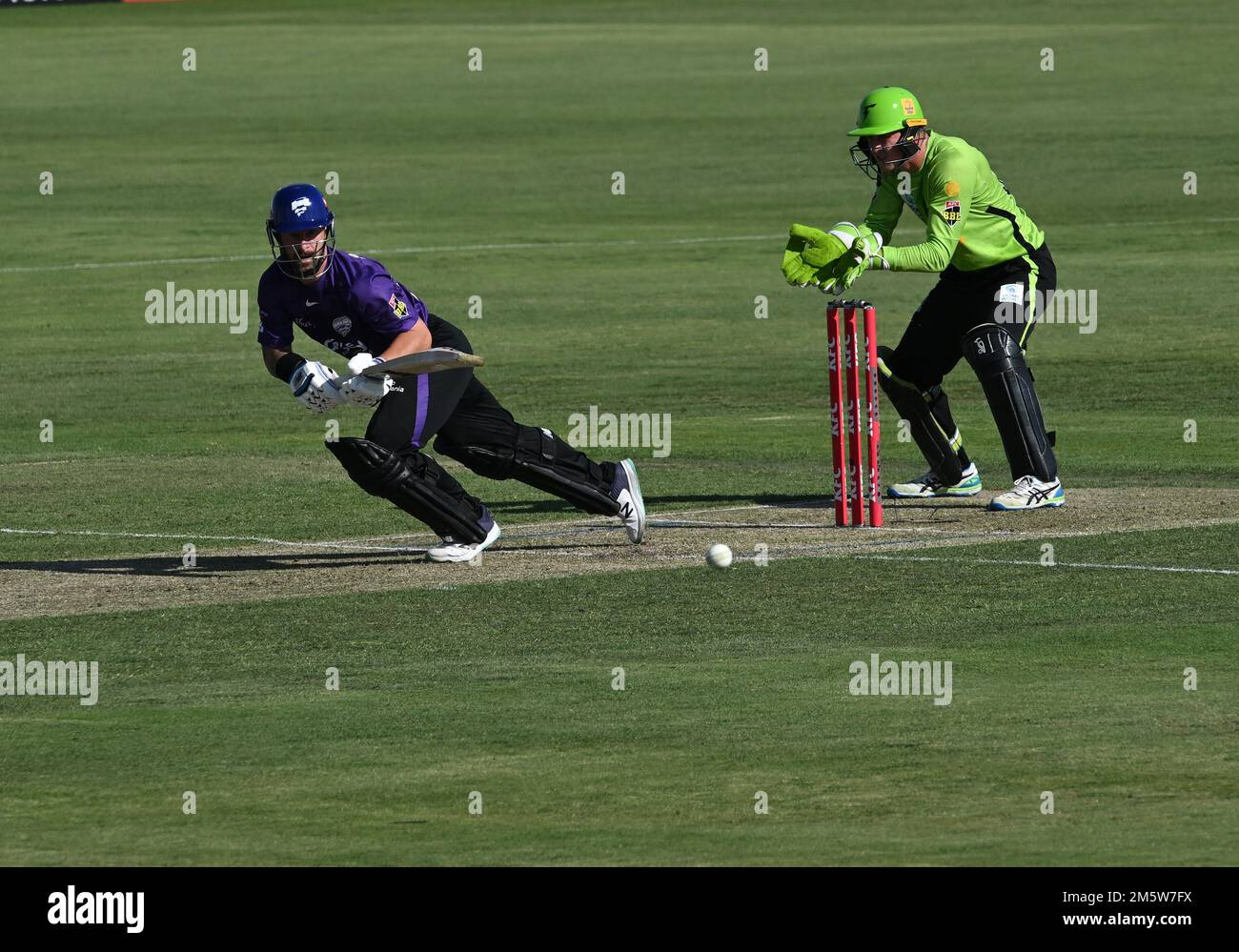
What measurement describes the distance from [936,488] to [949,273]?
4.45 ft

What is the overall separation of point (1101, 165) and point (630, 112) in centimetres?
1124

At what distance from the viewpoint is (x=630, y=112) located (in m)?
50.4

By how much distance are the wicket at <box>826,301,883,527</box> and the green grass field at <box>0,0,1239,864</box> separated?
0.29 metres

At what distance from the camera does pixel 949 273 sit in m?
15.8

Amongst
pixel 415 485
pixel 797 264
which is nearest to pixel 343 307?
pixel 415 485

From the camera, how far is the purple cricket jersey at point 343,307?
13625 mm

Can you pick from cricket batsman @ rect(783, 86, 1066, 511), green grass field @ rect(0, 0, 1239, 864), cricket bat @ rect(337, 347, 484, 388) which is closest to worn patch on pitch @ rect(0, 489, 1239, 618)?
green grass field @ rect(0, 0, 1239, 864)


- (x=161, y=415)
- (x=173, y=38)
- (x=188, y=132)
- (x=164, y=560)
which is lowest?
(x=164, y=560)

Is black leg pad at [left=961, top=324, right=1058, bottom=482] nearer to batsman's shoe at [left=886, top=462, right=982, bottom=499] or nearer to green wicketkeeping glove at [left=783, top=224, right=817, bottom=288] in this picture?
batsman's shoe at [left=886, top=462, right=982, bottom=499]

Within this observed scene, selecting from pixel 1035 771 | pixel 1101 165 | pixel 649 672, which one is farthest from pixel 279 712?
pixel 1101 165

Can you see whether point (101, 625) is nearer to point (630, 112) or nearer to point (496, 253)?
point (496, 253)

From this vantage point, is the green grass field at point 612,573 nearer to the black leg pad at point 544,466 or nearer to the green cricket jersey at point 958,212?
the black leg pad at point 544,466

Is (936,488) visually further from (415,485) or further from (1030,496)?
(415,485)

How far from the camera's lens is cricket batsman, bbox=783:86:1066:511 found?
14758mm
